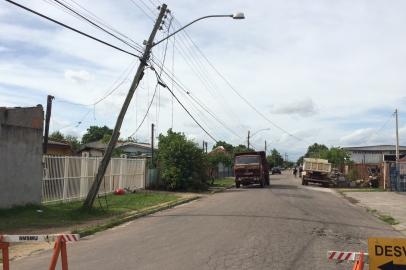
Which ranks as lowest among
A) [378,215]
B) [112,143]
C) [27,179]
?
[378,215]

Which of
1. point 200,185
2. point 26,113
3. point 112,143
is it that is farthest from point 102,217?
point 200,185

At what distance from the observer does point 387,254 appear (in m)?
6.14

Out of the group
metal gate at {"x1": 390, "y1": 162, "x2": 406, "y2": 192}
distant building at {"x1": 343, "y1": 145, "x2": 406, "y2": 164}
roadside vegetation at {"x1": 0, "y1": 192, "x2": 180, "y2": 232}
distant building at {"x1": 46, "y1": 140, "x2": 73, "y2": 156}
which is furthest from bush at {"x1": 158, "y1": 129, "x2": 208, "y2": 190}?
distant building at {"x1": 343, "y1": 145, "x2": 406, "y2": 164}

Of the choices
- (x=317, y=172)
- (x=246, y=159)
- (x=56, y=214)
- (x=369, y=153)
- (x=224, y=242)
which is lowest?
(x=224, y=242)

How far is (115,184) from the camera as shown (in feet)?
97.9

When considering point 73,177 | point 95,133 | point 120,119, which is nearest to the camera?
point 120,119

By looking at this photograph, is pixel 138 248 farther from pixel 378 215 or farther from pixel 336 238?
pixel 378 215

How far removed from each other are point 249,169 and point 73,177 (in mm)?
19563

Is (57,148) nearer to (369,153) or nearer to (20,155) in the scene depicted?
(20,155)

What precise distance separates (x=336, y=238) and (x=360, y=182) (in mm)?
37011

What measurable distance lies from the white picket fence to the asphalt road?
17.1ft

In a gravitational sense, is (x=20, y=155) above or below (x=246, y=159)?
below

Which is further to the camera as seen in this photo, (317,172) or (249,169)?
(317,172)

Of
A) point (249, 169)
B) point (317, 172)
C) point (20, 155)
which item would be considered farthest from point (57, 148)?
point (20, 155)
